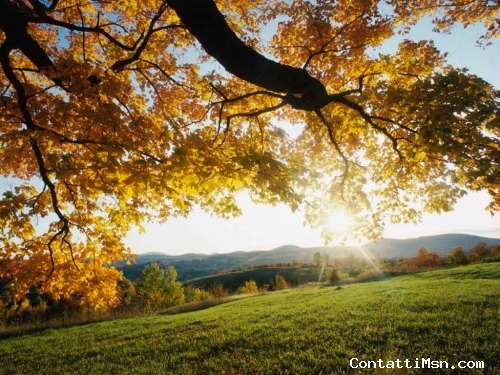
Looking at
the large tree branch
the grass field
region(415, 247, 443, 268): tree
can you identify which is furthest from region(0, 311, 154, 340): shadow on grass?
region(415, 247, 443, 268): tree

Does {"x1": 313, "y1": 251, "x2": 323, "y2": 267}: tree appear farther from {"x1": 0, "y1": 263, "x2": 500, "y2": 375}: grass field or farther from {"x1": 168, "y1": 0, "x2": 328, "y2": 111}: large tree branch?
{"x1": 168, "y1": 0, "x2": 328, "y2": 111}: large tree branch

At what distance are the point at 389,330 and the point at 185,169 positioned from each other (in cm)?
697

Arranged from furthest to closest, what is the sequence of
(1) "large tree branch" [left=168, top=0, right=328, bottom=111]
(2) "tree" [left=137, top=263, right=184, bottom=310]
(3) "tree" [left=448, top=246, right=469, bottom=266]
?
(2) "tree" [left=137, top=263, right=184, bottom=310]
(3) "tree" [left=448, top=246, right=469, bottom=266]
(1) "large tree branch" [left=168, top=0, right=328, bottom=111]

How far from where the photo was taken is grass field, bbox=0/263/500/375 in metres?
6.06

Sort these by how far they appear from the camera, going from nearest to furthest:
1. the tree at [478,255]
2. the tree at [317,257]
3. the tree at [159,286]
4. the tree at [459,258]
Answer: the tree at [478,255]
the tree at [459,258]
the tree at [159,286]
the tree at [317,257]

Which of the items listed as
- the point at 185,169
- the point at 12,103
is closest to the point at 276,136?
the point at 185,169

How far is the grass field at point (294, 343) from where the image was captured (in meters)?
6.06

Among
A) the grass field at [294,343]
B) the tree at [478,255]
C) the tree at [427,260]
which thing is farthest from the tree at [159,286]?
the tree at [478,255]

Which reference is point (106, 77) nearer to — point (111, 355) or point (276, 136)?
point (276, 136)

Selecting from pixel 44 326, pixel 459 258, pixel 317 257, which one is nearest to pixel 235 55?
pixel 44 326

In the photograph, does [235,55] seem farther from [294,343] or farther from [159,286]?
[159,286]

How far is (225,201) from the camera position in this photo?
7.77m

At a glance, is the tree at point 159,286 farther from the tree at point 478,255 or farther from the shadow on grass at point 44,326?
the tree at point 478,255

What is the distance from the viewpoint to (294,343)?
7594 mm
